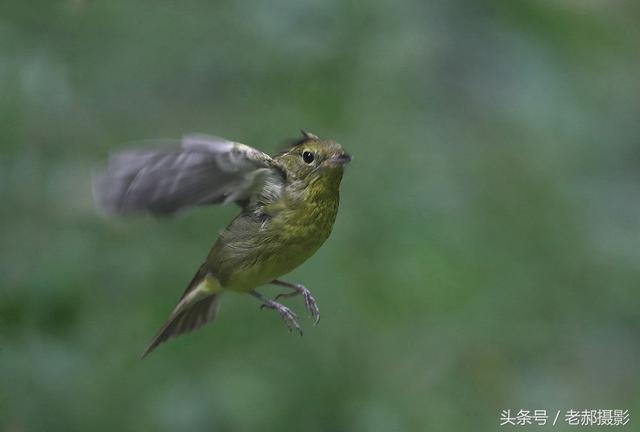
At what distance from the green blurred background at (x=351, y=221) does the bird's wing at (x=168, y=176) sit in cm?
56

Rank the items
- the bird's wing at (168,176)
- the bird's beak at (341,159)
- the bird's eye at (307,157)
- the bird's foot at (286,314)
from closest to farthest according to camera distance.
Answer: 1. the bird's wing at (168,176)
2. the bird's beak at (341,159)
3. the bird's eye at (307,157)
4. the bird's foot at (286,314)

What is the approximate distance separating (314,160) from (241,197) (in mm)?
204

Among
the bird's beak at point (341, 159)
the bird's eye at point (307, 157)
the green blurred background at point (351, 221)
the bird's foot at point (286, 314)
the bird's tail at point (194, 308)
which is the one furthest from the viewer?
the green blurred background at point (351, 221)

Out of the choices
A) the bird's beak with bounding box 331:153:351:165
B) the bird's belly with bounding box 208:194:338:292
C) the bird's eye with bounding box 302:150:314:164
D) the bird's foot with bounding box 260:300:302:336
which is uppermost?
the bird's eye with bounding box 302:150:314:164

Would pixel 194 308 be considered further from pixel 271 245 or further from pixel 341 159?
pixel 341 159

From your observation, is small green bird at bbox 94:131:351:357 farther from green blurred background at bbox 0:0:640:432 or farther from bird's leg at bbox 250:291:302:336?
green blurred background at bbox 0:0:640:432

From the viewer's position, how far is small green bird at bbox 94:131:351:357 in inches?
87.4

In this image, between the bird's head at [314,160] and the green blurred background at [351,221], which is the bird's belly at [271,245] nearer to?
the bird's head at [314,160]

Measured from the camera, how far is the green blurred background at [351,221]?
12.7ft

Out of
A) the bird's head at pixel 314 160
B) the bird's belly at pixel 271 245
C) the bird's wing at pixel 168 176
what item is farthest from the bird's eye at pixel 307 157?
the bird's wing at pixel 168 176

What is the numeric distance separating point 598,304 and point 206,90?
272 centimetres

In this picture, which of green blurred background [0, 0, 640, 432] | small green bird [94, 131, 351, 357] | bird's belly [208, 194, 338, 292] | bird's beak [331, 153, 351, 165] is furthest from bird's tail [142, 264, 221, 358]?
bird's beak [331, 153, 351, 165]


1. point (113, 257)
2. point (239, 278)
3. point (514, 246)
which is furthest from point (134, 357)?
point (514, 246)

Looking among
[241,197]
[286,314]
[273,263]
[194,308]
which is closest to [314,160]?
[241,197]
